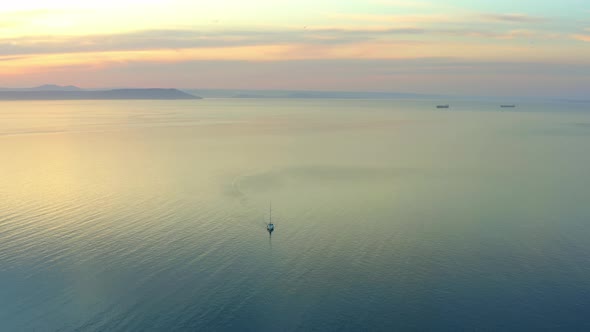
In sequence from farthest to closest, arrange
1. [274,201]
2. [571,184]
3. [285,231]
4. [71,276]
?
[571,184]
[274,201]
[285,231]
[71,276]

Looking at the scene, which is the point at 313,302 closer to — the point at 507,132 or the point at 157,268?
the point at 157,268

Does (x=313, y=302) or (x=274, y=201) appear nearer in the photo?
(x=313, y=302)

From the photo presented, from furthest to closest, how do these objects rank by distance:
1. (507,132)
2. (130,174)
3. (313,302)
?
(507,132)
(130,174)
(313,302)

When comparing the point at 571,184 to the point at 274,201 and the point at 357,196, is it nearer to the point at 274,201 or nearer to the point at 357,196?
the point at 357,196

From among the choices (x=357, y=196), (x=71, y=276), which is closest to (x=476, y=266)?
(x=357, y=196)

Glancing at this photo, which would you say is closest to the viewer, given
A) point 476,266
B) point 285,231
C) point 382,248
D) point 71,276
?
point 71,276

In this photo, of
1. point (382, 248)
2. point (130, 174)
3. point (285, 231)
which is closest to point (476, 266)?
point (382, 248)
